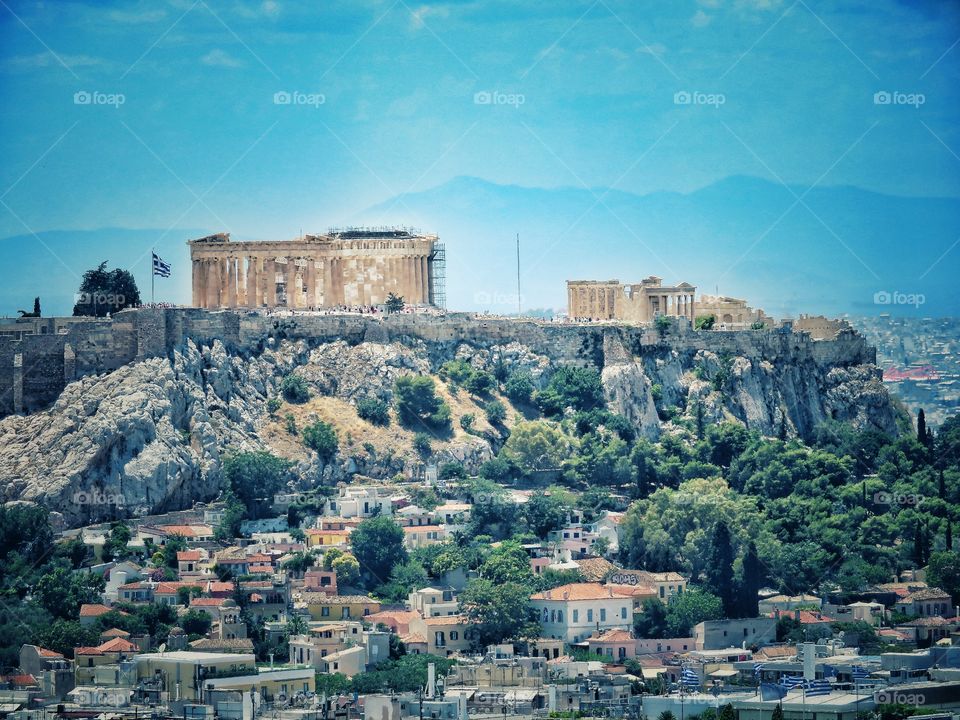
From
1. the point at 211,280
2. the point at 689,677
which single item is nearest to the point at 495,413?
the point at 211,280

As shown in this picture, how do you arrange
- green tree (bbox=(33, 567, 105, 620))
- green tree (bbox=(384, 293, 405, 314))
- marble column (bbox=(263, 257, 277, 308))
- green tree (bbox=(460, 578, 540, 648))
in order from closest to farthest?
green tree (bbox=(460, 578, 540, 648)), green tree (bbox=(33, 567, 105, 620)), marble column (bbox=(263, 257, 277, 308)), green tree (bbox=(384, 293, 405, 314))

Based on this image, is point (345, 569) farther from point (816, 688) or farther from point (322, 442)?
point (816, 688)

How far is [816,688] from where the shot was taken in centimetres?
7506

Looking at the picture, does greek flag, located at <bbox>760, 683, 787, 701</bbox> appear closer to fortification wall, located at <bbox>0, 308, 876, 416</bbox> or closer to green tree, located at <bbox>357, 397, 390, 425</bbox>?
green tree, located at <bbox>357, 397, 390, 425</bbox>

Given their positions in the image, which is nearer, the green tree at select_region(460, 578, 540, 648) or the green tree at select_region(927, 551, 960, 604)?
the green tree at select_region(460, 578, 540, 648)

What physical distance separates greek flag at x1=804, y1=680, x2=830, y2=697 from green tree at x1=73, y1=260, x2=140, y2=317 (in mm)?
35101

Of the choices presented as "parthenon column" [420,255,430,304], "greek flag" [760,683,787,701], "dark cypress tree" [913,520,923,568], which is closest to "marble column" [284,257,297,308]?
"parthenon column" [420,255,430,304]

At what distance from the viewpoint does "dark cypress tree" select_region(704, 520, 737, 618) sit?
89.9 meters

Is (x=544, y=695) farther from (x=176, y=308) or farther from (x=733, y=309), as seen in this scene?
(x=733, y=309)

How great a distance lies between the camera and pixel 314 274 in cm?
10694

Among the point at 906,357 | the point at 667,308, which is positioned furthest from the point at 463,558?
the point at 906,357

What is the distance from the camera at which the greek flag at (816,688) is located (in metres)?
74.6

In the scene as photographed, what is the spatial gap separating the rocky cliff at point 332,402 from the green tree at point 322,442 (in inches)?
11.4

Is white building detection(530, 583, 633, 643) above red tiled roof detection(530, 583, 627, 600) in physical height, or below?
below
